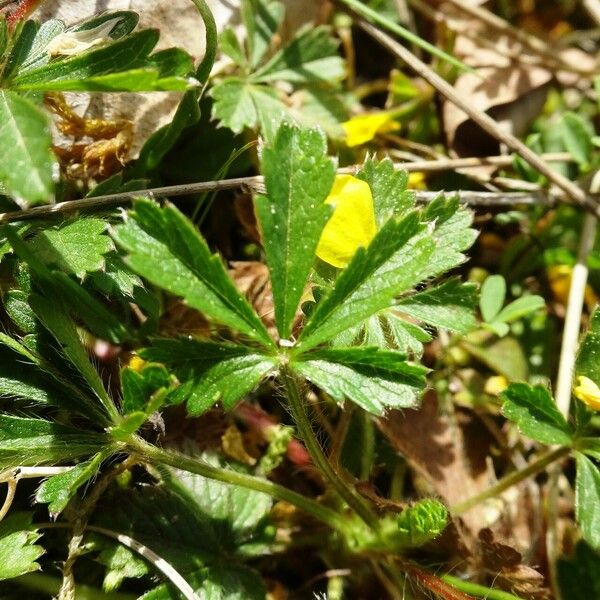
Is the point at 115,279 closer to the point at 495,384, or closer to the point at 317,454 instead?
the point at 317,454

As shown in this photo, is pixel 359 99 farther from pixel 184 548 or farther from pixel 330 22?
pixel 184 548

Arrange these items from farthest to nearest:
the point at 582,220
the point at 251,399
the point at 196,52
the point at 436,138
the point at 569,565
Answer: the point at 436,138, the point at 582,220, the point at 196,52, the point at 251,399, the point at 569,565

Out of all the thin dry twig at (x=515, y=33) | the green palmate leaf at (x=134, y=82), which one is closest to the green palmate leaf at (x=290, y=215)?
the green palmate leaf at (x=134, y=82)

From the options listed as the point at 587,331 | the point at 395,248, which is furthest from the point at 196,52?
the point at 587,331

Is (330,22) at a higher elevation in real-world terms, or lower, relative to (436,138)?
higher

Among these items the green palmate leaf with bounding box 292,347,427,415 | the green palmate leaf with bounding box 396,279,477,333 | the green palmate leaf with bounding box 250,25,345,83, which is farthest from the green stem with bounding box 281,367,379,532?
the green palmate leaf with bounding box 250,25,345,83

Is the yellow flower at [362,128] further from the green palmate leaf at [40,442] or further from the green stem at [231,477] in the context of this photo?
the green palmate leaf at [40,442]

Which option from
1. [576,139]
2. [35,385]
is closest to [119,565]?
[35,385]
